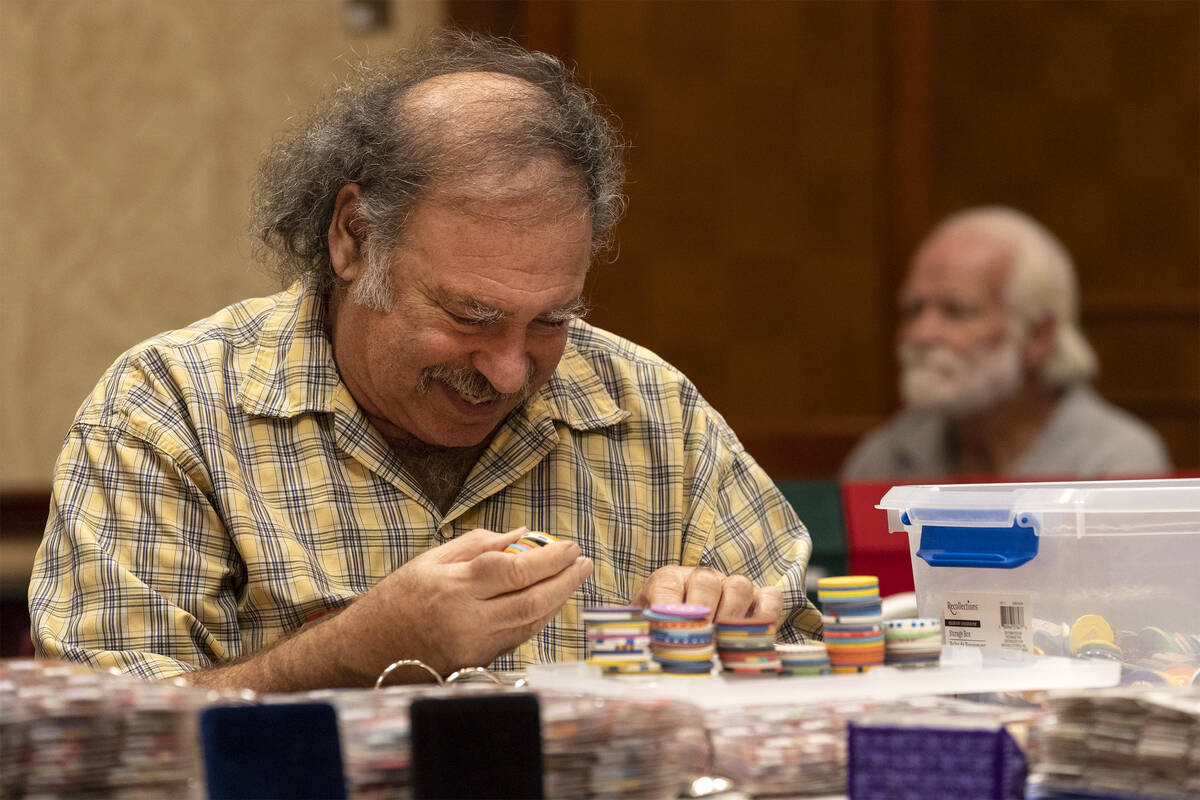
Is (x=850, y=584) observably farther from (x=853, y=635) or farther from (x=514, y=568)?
(x=514, y=568)

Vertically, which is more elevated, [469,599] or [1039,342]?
[1039,342]

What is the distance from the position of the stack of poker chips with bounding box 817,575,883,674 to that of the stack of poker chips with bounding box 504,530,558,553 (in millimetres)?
316

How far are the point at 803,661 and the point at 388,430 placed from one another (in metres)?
0.84

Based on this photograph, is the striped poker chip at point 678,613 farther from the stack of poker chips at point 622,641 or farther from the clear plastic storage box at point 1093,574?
the clear plastic storage box at point 1093,574

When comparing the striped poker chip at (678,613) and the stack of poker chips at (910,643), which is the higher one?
the striped poker chip at (678,613)

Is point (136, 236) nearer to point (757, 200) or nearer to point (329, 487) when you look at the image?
point (757, 200)

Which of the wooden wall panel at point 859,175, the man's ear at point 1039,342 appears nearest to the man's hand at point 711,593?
the man's ear at point 1039,342

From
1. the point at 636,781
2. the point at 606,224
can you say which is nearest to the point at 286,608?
the point at 606,224

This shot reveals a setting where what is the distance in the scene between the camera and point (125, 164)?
4.04m

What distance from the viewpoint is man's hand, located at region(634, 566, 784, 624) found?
5.02 ft

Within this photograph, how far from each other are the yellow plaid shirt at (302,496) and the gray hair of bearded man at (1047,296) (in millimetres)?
2237

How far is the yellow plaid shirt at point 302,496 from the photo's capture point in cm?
160

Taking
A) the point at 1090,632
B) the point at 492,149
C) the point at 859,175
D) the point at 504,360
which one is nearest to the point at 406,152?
the point at 492,149

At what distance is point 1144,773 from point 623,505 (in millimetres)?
1020
